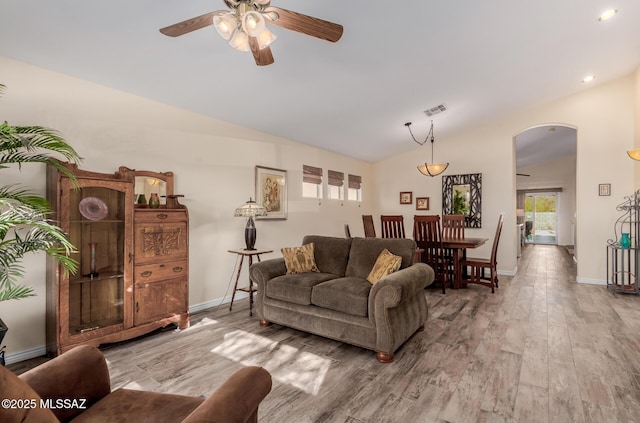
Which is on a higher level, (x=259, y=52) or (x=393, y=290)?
(x=259, y=52)

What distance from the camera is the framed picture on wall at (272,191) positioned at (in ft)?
15.2

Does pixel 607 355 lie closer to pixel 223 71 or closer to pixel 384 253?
pixel 384 253

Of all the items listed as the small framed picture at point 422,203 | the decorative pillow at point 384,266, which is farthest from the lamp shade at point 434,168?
the decorative pillow at point 384,266

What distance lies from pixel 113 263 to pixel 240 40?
237 cm

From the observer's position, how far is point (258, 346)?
285cm

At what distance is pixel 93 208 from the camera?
2795 millimetres

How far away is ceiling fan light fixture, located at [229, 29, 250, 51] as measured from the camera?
6.06 feet

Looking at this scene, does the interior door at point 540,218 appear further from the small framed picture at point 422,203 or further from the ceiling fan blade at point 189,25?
the ceiling fan blade at point 189,25

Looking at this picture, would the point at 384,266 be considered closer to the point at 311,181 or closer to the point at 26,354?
the point at 311,181

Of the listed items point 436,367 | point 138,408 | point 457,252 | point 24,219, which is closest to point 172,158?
point 24,219

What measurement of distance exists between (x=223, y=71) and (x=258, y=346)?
106 inches

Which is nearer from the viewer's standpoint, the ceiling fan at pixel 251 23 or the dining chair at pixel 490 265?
the ceiling fan at pixel 251 23

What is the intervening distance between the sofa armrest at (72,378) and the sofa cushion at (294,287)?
1.81 meters

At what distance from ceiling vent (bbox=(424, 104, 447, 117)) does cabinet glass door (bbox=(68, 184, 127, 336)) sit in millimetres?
4487
